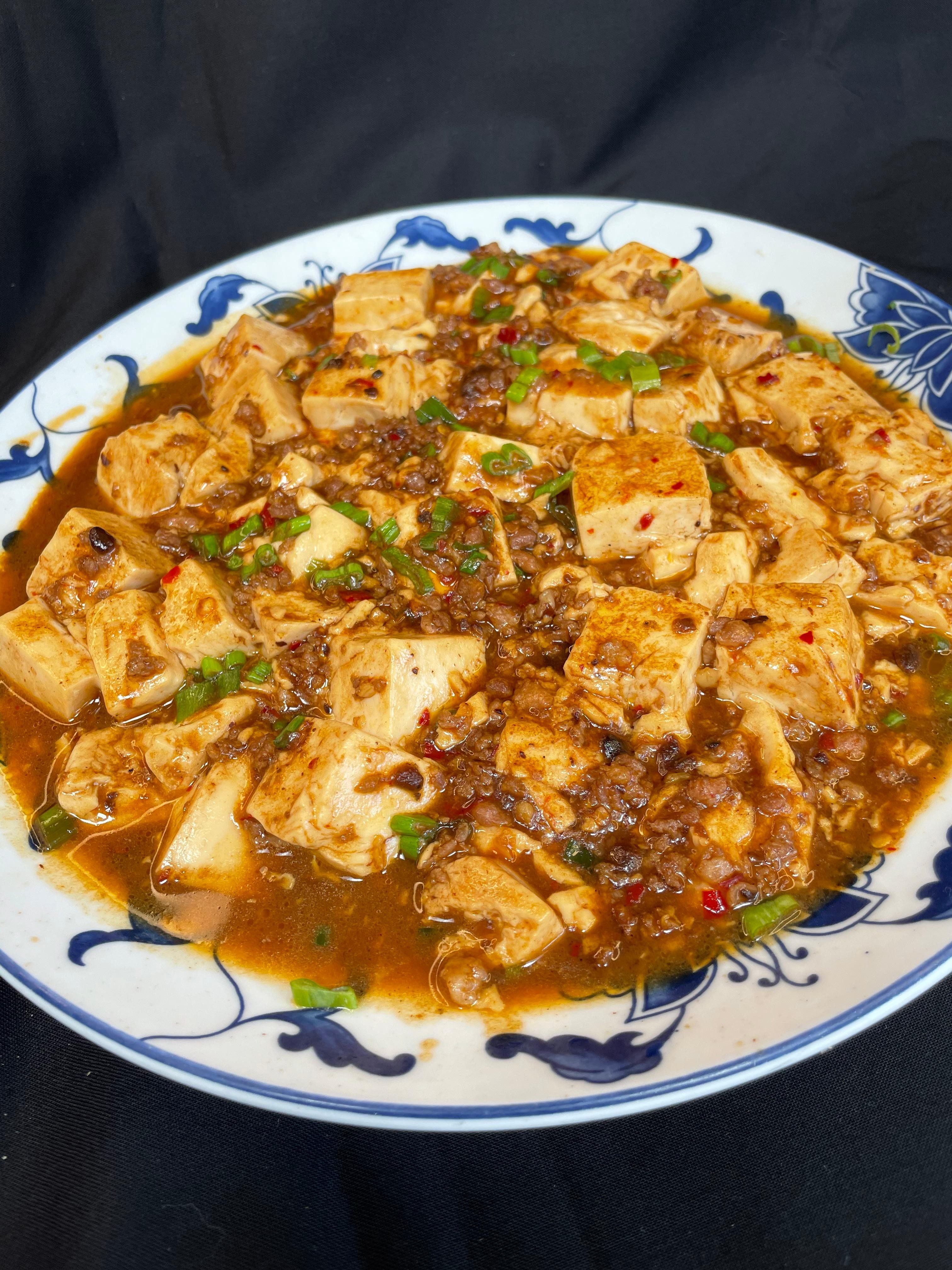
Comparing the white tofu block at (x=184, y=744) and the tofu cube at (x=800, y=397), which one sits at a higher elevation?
the tofu cube at (x=800, y=397)

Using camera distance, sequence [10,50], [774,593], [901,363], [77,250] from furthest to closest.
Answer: [77,250] → [10,50] → [901,363] → [774,593]

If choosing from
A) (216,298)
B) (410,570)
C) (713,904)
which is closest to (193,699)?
(410,570)

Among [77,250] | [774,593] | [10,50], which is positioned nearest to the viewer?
[774,593]

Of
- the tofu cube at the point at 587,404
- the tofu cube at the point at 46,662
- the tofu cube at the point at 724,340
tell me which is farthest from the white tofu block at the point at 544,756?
the tofu cube at the point at 724,340

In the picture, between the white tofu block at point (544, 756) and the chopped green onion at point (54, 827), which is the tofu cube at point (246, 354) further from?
the white tofu block at point (544, 756)

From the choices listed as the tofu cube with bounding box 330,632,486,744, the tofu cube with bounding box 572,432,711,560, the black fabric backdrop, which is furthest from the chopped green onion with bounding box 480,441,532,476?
the black fabric backdrop

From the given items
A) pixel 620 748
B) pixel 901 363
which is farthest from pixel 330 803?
pixel 901 363

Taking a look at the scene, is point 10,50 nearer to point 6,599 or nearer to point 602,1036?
point 6,599
